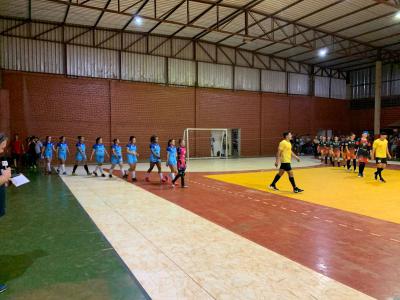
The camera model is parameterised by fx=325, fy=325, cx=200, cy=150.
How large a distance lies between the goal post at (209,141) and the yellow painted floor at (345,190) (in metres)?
10.5

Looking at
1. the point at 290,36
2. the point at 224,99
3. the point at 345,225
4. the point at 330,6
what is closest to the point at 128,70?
the point at 224,99

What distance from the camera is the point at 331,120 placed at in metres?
32.2

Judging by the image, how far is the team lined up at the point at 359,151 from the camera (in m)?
12.8

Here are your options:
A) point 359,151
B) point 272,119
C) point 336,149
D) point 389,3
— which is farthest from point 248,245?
point 272,119

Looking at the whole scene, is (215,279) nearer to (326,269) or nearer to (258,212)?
(326,269)

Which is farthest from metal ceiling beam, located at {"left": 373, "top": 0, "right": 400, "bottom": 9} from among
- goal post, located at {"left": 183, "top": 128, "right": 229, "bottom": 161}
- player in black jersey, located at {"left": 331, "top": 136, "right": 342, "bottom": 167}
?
goal post, located at {"left": 183, "top": 128, "right": 229, "bottom": 161}

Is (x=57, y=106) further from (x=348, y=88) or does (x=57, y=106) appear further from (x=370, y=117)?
(x=370, y=117)

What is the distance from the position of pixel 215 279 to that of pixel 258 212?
3848 millimetres

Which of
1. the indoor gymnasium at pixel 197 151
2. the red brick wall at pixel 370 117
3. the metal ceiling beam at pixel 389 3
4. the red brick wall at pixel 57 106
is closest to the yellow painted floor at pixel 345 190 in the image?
the indoor gymnasium at pixel 197 151

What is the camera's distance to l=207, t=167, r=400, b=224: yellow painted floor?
8.20m

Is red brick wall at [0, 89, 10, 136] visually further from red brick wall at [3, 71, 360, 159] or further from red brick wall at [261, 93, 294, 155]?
red brick wall at [261, 93, 294, 155]

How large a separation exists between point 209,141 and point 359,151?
44.9 ft

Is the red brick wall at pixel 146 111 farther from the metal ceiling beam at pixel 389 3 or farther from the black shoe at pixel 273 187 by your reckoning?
the black shoe at pixel 273 187

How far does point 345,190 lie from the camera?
1078 centimetres
